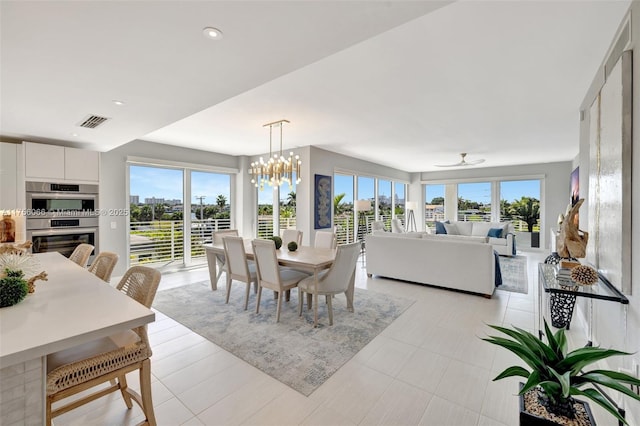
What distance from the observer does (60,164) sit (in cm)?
397

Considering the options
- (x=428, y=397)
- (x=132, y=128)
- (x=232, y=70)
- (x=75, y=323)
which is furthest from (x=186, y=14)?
(x=428, y=397)

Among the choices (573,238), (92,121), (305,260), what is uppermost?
(92,121)

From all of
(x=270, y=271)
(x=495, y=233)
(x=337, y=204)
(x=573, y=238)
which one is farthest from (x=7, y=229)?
(x=495, y=233)

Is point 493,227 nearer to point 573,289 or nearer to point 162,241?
point 573,289

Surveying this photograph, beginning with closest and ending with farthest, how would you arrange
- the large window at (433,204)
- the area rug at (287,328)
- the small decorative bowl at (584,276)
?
the small decorative bowl at (584,276), the area rug at (287,328), the large window at (433,204)

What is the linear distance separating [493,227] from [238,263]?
7100 mm

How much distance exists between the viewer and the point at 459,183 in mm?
9500

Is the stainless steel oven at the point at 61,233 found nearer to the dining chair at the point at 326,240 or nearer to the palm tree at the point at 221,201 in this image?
the palm tree at the point at 221,201

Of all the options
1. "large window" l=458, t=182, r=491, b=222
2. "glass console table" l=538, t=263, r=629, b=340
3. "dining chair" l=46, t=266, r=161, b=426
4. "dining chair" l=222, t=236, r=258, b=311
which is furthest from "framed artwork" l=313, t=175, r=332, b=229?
"large window" l=458, t=182, r=491, b=222

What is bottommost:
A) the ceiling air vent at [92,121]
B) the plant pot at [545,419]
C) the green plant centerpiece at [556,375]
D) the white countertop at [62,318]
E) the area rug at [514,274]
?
the area rug at [514,274]

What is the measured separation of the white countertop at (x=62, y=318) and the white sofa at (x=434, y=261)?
12.9 feet

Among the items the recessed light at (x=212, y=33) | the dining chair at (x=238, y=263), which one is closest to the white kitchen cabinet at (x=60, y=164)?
the dining chair at (x=238, y=263)

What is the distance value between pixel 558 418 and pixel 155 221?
604 centimetres

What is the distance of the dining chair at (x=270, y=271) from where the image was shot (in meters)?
3.13
